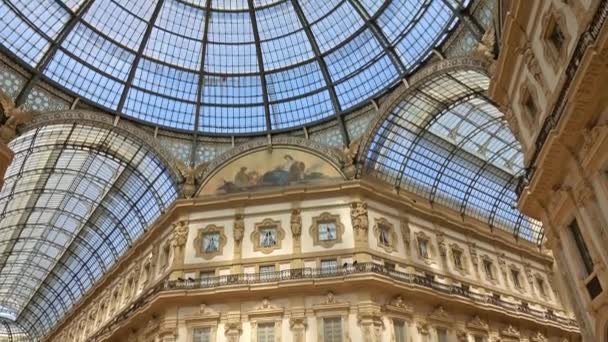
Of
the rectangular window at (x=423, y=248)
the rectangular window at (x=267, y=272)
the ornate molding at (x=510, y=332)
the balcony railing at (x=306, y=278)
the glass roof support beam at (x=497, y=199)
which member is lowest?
the ornate molding at (x=510, y=332)

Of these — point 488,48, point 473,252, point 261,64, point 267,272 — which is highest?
point 261,64

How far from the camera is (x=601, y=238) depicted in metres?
18.5

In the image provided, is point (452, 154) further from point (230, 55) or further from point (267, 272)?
point (267, 272)

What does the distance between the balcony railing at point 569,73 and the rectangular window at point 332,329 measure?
1375 centimetres

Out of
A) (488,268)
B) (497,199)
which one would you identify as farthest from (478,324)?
(497,199)

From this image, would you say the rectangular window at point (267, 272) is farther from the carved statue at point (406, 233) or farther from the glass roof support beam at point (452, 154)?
the glass roof support beam at point (452, 154)

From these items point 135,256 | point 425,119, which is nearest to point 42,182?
point 135,256

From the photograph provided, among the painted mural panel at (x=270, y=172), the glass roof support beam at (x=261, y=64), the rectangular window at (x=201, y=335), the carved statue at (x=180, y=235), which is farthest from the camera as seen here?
the glass roof support beam at (x=261, y=64)

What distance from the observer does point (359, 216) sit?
3384 cm

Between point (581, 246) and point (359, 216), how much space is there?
15044 millimetres

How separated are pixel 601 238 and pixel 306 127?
24.4 metres

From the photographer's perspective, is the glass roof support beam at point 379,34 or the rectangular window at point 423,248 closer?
the rectangular window at point 423,248

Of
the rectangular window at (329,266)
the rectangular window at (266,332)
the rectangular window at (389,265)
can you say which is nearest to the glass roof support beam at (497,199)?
the rectangular window at (389,265)

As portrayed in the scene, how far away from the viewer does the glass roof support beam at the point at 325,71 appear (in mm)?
38562
